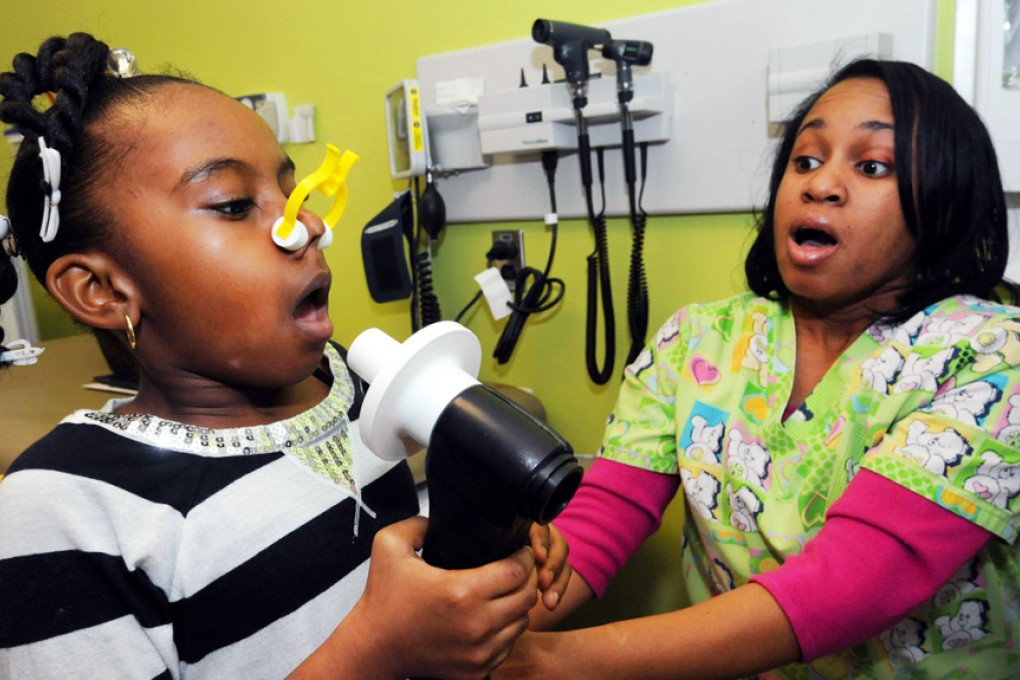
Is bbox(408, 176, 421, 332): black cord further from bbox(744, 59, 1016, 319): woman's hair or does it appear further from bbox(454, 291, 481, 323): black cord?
bbox(744, 59, 1016, 319): woman's hair

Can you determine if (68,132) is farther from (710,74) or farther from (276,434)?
(710,74)

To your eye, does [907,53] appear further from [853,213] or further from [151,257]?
[151,257]

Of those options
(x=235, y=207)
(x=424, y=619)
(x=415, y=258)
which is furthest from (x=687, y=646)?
(x=415, y=258)

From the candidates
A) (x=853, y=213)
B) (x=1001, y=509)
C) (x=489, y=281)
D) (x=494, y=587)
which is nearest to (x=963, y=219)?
(x=853, y=213)

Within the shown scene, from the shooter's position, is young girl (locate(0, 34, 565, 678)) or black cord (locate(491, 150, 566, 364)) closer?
young girl (locate(0, 34, 565, 678))

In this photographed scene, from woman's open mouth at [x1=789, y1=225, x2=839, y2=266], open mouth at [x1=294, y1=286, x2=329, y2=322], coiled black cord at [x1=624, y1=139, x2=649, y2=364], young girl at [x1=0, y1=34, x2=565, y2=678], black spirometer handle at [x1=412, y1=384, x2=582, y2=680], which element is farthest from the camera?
coiled black cord at [x1=624, y1=139, x2=649, y2=364]

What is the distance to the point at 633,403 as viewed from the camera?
105 centimetres

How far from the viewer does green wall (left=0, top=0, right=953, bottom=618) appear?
4.31ft

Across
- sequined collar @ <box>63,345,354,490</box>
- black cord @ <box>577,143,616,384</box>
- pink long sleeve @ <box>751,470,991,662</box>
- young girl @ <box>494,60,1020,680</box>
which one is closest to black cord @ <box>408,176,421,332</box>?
black cord @ <box>577,143,616,384</box>

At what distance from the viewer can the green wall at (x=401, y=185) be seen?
1313 millimetres

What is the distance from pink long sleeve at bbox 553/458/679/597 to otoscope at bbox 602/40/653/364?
0.36 meters

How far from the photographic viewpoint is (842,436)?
33.5 inches

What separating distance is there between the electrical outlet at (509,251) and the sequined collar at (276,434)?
70 centimetres

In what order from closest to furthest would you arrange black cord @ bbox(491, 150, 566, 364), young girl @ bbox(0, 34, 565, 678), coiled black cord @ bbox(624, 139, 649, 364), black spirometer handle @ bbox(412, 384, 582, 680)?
black spirometer handle @ bbox(412, 384, 582, 680), young girl @ bbox(0, 34, 565, 678), coiled black cord @ bbox(624, 139, 649, 364), black cord @ bbox(491, 150, 566, 364)
